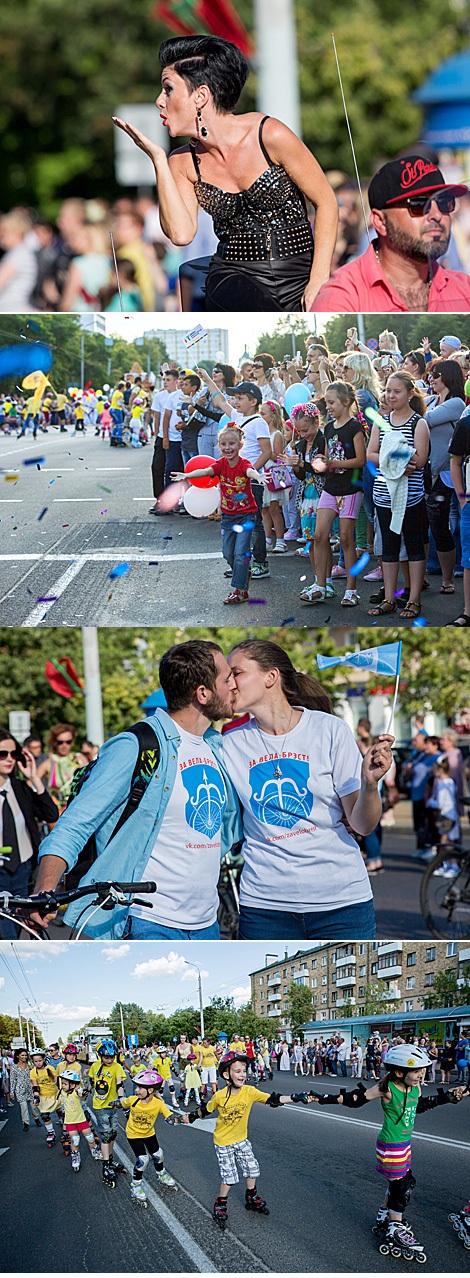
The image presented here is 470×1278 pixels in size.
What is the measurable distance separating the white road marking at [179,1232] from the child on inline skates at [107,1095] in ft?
0.09

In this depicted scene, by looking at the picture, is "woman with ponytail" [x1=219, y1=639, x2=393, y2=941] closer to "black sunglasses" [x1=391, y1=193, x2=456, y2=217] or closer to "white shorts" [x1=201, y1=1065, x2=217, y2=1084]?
"white shorts" [x1=201, y1=1065, x2=217, y2=1084]

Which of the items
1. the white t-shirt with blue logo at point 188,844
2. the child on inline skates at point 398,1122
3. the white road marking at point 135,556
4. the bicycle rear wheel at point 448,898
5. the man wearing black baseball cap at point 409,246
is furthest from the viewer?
the bicycle rear wheel at point 448,898

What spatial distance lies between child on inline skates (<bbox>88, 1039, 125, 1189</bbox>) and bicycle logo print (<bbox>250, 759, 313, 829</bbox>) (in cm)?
78

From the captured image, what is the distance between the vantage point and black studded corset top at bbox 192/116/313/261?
16.5 ft

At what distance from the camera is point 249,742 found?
4348 mm

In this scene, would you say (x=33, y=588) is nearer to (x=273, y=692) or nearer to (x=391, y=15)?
(x=273, y=692)

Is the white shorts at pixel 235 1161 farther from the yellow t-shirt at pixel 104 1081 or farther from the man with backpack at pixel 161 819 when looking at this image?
the man with backpack at pixel 161 819

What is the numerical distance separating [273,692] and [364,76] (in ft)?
73.4

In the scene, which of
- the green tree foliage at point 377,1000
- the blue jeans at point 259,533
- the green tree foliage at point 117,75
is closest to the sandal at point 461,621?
the blue jeans at point 259,533

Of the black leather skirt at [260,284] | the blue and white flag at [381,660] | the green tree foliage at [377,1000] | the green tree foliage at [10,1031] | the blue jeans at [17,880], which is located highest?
the black leather skirt at [260,284]

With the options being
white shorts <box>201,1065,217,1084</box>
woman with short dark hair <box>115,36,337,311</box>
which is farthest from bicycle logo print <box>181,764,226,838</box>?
woman with short dark hair <box>115,36,337,311</box>

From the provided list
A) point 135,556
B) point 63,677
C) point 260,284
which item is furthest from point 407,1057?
point 63,677

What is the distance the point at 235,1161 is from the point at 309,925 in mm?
686

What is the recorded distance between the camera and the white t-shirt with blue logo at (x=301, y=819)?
427cm
